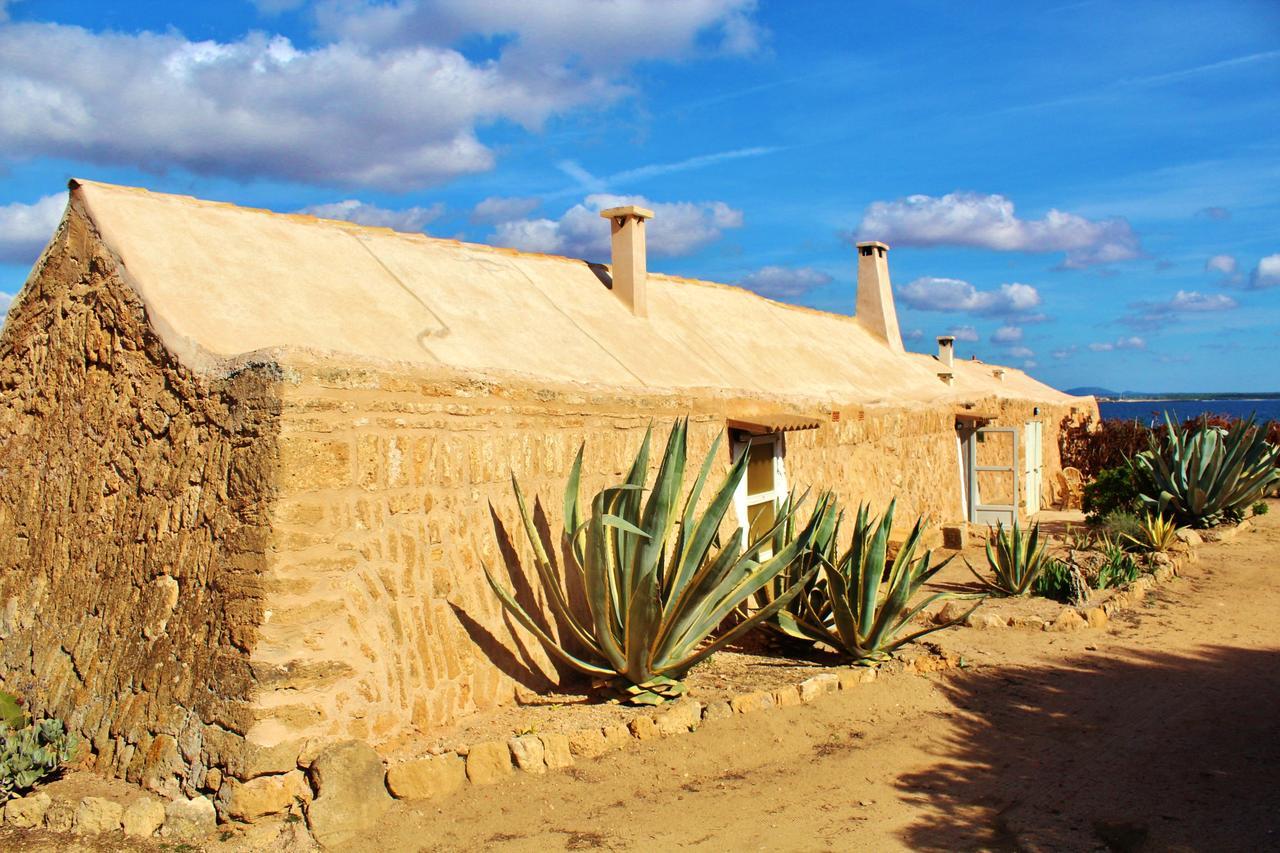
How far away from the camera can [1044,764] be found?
5926mm

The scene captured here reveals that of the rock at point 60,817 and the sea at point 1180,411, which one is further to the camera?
the sea at point 1180,411

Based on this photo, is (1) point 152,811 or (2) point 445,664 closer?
(1) point 152,811

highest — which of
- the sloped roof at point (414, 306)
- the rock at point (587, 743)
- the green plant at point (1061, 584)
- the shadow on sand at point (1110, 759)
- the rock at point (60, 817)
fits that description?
the sloped roof at point (414, 306)

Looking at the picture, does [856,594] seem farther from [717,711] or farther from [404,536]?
[404,536]

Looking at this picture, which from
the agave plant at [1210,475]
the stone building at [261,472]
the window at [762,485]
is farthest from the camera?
the agave plant at [1210,475]

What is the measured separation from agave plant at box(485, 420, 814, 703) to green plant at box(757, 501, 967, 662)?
2.93 ft

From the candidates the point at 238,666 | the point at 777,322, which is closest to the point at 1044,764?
the point at 238,666

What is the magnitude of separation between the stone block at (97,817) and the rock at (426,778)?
47.4 inches

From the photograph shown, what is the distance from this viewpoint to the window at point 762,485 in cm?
930

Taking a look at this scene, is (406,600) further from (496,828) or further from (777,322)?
(777,322)

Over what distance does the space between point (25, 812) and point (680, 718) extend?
10.7 ft

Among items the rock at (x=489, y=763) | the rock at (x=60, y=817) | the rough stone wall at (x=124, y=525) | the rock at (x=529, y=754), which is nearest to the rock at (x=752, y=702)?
the rock at (x=529, y=754)

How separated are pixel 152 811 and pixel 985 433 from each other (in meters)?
13.8

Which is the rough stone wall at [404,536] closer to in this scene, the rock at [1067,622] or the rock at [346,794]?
the rock at [346,794]
